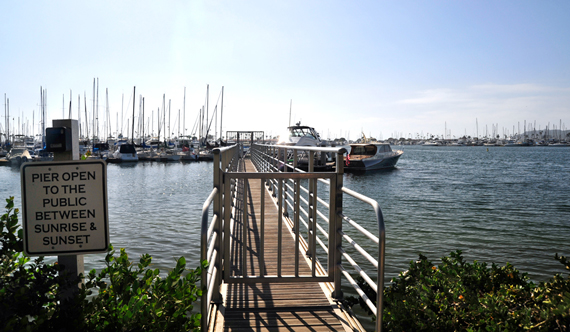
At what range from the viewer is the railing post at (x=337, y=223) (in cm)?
399

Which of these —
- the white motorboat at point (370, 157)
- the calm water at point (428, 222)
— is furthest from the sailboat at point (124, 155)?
the white motorboat at point (370, 157)

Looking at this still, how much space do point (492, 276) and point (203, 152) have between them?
208 ft

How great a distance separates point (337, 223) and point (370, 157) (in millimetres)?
37670

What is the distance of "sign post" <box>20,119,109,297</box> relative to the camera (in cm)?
218

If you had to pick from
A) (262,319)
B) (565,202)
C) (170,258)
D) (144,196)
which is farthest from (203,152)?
(262,319)

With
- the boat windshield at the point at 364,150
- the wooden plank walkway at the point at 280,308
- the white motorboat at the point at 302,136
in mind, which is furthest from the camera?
the boat windshield at the point at 364,150

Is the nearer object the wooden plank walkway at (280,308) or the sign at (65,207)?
the sign at (65,207)

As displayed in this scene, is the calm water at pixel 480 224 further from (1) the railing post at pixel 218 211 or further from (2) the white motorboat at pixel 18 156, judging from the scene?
(2) the white motorboat at pixel 18 156

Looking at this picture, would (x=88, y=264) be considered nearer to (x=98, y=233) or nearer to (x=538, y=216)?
(x=98, y=233)

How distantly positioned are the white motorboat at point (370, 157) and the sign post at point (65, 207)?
37.6 meters

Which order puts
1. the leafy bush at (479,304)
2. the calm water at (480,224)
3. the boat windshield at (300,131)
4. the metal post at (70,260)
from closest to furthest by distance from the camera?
the metal post at (70,260) → the leafy bush at (479,304) → the calm water at (480,224) → the boat windshield at (300,131)

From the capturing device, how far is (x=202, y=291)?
2301mm

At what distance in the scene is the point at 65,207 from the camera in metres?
2.21

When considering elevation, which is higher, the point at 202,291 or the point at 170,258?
the point at 202,291
